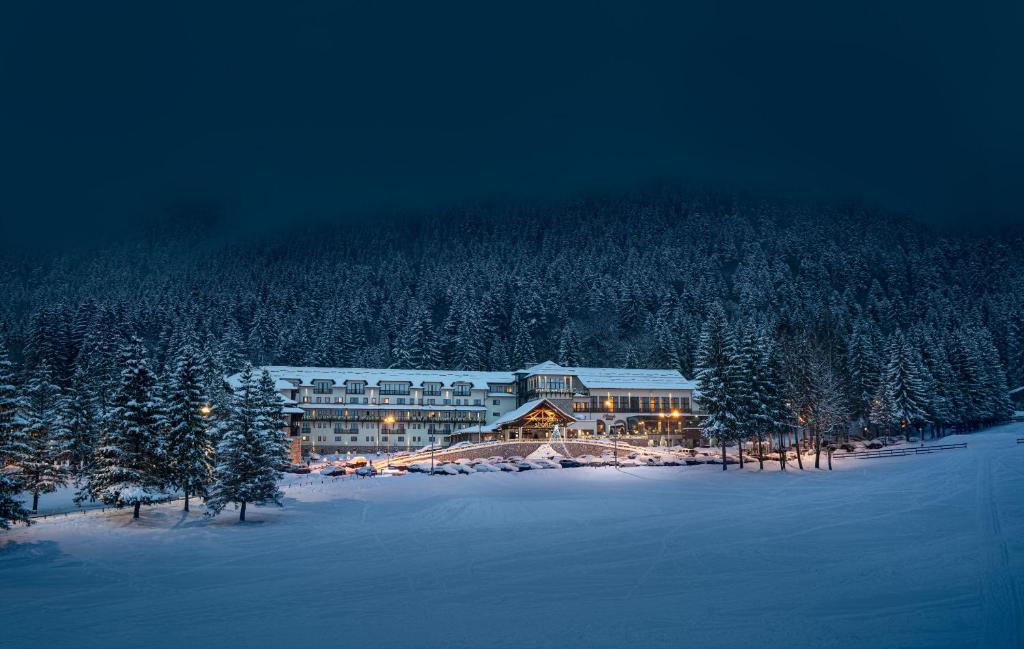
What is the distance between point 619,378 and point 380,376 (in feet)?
115

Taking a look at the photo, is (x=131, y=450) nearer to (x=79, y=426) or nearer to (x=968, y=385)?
(x=79, y=426)

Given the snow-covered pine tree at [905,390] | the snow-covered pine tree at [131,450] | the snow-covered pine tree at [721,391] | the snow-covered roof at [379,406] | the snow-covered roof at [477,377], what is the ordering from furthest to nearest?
1. the snow-covered roof at [477,377]
2. the snow-covered roof at [379,406]
3. the snow-covered pine tree at [905,390]
4. the snow-covered pine tree at [721,391]
5. the snow-covered pine tree at [131,450]

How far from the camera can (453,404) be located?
9412 cm

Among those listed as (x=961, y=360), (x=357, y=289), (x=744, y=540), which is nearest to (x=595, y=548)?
(x=744, y=540)

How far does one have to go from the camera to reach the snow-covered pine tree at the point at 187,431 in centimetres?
3925

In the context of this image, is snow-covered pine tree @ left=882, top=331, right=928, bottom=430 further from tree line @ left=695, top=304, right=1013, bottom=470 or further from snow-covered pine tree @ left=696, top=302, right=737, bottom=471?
snow-covered pine tree @ left=696, top=302, right=737, bottom=471

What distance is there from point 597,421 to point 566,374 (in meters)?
8.14

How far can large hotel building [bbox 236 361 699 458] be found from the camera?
87.8 metres

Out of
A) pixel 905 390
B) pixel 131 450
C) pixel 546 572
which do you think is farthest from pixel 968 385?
pixel 131 450

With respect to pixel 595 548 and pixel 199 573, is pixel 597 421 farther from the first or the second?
pixel 199 573

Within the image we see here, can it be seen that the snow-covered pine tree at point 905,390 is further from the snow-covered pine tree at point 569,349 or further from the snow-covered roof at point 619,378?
the snow-covered pine tree at point 569,349

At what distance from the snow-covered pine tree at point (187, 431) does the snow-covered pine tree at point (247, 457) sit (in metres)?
1.25

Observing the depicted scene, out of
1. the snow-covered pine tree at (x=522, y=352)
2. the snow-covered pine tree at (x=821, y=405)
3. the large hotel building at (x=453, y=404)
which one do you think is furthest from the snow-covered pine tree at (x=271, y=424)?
the snow-covered pine tree at (x=522, y=352)

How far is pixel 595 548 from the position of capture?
28625 mm
